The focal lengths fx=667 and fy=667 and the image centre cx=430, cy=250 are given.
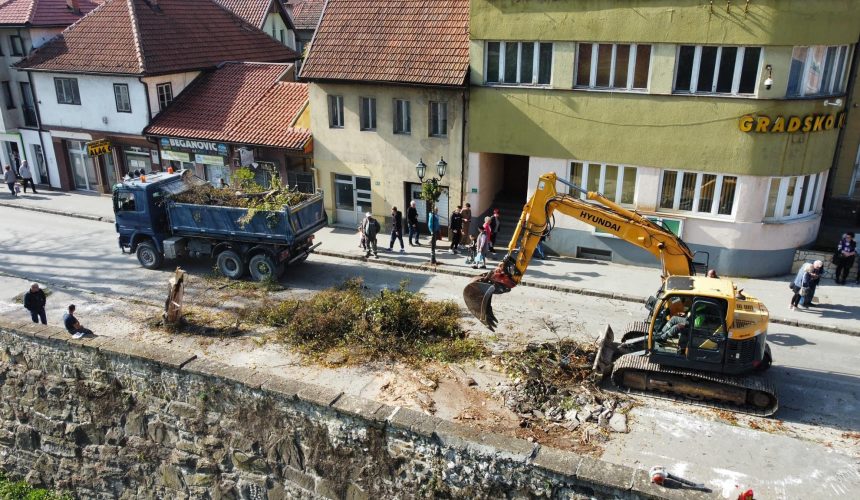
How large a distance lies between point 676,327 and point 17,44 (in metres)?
29.6

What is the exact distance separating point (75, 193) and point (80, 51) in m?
5.89

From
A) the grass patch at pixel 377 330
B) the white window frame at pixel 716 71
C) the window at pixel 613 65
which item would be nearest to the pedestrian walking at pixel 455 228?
the window at pixel 613 65

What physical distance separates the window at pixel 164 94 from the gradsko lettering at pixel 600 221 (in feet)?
63.1

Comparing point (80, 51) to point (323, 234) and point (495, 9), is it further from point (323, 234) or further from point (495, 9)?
point (495, 9)

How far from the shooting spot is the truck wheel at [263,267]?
59.4 feet

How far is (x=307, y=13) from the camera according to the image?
41594mm

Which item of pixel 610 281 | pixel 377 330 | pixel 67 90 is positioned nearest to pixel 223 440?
pixel 377 330

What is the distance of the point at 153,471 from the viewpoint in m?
12.1

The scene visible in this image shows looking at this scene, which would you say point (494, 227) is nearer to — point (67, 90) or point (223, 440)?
point (223, 440)

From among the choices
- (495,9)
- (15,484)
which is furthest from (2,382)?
(495,9)

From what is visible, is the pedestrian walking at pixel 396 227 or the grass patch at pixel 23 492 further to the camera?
the pedestrian walking at pixel 396 227

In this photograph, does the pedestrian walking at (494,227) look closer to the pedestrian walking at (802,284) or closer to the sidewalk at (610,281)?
the sidewalk at (610,281)

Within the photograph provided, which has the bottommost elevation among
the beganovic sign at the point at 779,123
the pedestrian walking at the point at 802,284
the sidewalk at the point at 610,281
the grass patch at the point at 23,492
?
the grass patch at the point at 23,492

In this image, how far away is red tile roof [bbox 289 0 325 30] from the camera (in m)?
40.7
